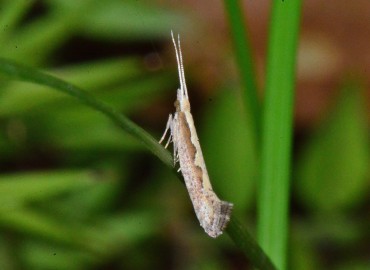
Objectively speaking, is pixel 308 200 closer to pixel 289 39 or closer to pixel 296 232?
pixel 296 232

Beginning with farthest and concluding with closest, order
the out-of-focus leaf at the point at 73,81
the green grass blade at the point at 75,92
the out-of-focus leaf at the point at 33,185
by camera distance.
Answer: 1. the out-of-focus leaf at the point at 73,81
2. the out-of-focus leaf at the point at 33,185
3. the green grass blade at the point at 75,92

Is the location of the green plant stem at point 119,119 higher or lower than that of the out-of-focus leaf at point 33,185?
lower

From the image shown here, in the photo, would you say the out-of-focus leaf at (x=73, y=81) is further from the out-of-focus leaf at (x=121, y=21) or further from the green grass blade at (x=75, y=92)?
the green grass blade at (x=75, y=92)

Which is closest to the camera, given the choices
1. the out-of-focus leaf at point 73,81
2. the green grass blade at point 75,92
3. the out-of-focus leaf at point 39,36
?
the green grass blade at point 75,92

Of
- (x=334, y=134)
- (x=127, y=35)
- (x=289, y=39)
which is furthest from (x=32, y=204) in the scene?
(x=289, y=39)

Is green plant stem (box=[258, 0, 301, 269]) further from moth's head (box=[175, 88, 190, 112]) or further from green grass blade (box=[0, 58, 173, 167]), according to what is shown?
moth's head (box=[175, 88, 190, 112])

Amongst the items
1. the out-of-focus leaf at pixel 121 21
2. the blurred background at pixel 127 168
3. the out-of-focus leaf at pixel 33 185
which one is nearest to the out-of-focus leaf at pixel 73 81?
the blurred background at pixel 127 168

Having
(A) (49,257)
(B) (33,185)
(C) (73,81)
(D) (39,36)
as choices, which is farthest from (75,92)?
(A) (49,257)
